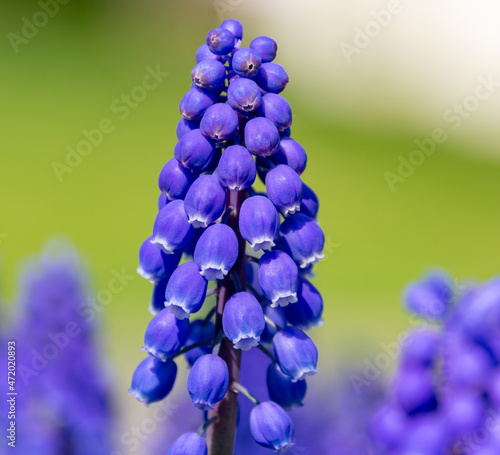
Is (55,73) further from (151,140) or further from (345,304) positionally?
(345,304)

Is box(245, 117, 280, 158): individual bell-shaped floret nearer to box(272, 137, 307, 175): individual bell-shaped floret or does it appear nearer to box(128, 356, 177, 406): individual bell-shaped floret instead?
box(272, 137, 307, 175): individual bell-shaped floret

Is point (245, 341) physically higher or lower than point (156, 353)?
higher

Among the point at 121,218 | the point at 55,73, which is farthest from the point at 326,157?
the point at 55,73
